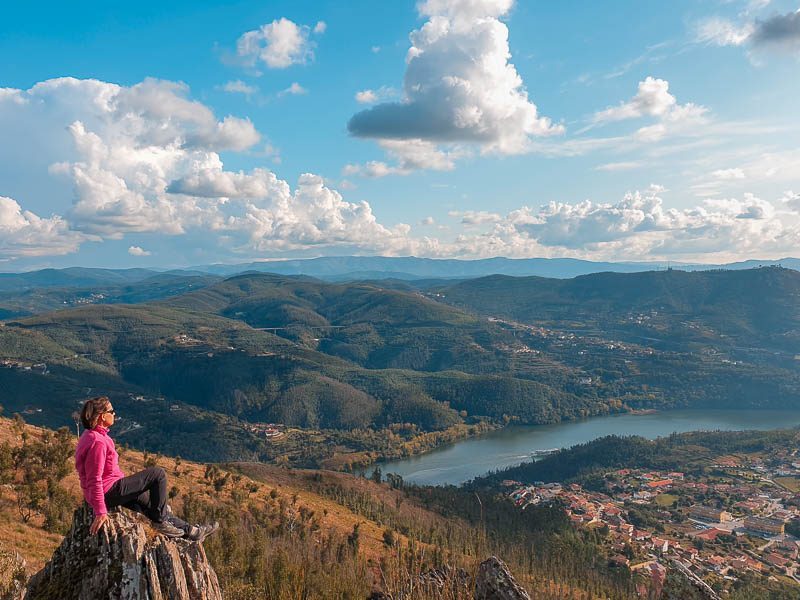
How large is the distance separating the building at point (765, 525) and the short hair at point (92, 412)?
239 feet

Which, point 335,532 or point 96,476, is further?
point 335,532

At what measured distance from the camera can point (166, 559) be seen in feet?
17.5

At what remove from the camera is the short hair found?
17.6 ft

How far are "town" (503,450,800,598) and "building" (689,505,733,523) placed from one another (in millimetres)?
111

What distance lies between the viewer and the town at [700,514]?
153 feet

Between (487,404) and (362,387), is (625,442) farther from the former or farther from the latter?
(362,387)

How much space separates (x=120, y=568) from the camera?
5066 millimetres

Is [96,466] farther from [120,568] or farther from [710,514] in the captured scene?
[710,514]

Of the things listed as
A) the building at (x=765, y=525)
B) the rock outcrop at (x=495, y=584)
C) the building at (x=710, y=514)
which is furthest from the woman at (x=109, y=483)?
A: the building at (x=710, y=514)

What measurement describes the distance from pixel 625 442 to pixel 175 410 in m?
107

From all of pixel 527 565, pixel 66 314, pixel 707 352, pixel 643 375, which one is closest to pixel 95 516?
pixel 527 565

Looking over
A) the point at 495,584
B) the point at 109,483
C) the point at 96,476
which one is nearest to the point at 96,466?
the point at 96,476

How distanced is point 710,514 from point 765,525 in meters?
5.87

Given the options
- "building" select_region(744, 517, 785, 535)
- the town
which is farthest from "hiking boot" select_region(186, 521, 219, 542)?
"building" select_region(744, 517, 785, 535)
